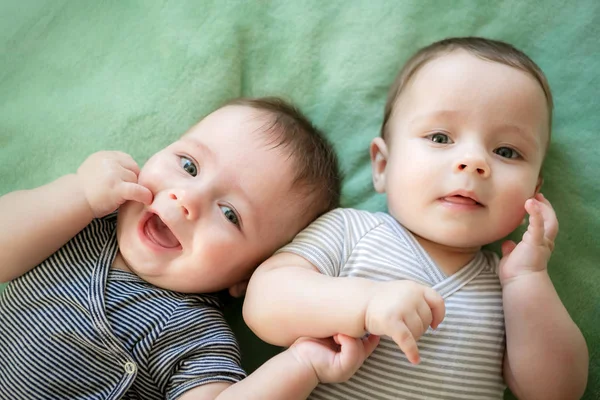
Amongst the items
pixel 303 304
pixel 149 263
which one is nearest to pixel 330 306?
pixel 303 304

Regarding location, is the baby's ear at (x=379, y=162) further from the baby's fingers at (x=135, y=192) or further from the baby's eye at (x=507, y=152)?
the baby's fingers at (x=135, y=192)

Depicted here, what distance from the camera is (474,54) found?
4.49 feet

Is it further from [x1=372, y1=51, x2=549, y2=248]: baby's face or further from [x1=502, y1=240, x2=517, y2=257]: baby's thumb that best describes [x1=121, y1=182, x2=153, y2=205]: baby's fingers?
[x1=502, y1=240, x2=517, y2=257]: baby's thumb

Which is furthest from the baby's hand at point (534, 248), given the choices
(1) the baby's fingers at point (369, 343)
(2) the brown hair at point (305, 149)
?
(2) the brown hair at point (305, 149)

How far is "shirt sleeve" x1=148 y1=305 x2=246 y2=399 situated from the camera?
1.23 metres

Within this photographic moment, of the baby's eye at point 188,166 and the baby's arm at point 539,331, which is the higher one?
the baby's eye at point 188,166

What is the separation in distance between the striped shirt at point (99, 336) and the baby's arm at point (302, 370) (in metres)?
0.11

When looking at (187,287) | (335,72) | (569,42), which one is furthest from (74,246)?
(569,42)

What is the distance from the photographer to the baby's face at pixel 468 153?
126 cm

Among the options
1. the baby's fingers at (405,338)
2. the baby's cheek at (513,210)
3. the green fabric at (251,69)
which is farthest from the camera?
the green fabric at (251,69)

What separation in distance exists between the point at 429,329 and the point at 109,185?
2.36 ft

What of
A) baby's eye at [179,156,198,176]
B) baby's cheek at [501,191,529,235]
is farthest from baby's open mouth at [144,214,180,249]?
baby's cheek at [501,191,529,235]

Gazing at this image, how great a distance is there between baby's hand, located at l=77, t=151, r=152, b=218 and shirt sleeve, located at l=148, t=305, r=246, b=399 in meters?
0.26

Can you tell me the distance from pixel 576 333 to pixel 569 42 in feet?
2.56
